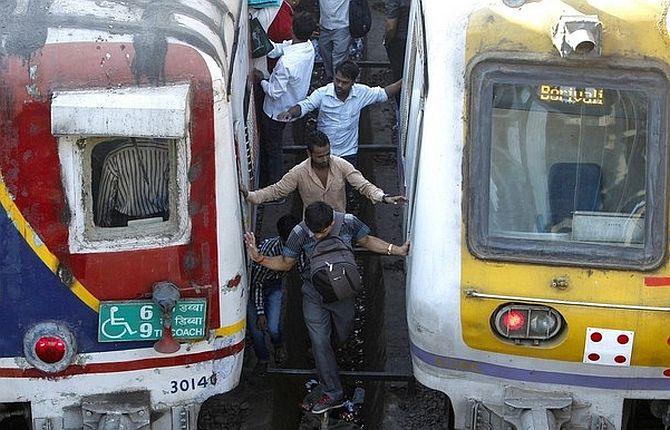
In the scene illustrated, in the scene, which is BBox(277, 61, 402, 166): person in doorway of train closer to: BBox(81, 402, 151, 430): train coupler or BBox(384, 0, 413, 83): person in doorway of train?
BBox(384, 0, 413, 83): person in doorway of train

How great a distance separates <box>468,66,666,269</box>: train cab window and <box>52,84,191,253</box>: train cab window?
129cm

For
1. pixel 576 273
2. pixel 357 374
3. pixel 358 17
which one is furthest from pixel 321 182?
pixel 358 17

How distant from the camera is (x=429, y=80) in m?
5.55

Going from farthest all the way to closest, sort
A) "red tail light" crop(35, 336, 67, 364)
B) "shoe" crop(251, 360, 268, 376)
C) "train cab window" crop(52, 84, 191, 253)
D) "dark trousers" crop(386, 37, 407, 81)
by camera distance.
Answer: "dark trousers" crop(386, 37, 407, 81) → "shoe" crop(251, 360, 268, 376) → "red tail light" crop(35, 336, 67, 364) → "train cab window" crop(52, 84, 191, 253)

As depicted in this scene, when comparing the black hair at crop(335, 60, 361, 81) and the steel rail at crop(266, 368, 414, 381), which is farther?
the black hair at crop(335, 60, 361, 81)

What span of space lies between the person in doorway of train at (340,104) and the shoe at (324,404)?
1854 mm

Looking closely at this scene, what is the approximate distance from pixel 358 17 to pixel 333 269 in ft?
12.3

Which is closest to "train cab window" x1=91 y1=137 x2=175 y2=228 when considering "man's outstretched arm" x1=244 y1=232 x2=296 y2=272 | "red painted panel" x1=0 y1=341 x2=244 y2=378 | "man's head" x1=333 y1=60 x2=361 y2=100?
"red painted panel" x1=0 y1=341 x2=244 y2=378

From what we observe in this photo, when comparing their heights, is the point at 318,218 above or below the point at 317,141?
below

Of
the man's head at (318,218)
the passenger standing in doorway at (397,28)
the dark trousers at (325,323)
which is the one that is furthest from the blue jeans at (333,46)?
the man's head at (318,218)

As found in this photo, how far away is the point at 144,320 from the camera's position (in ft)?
17.9

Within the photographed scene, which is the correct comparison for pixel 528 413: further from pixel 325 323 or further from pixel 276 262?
pixel 276 262

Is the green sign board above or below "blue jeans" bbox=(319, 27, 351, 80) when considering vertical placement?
below

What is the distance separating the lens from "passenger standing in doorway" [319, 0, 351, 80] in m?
9.38
